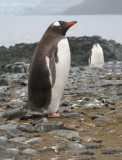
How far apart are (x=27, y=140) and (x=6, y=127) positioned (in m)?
0.70

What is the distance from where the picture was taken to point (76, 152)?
3.97 meters

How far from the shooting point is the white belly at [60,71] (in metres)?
5.78

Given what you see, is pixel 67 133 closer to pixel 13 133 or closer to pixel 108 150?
pixel 13 133

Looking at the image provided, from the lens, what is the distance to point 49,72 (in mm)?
5574

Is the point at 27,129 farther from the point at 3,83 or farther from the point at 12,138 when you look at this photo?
the point at 3,83

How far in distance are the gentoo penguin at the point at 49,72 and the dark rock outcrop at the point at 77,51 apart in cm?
1478

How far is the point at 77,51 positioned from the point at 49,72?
54.7 feet

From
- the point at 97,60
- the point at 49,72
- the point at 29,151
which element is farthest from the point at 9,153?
the point at 97,60

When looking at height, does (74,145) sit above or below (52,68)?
below

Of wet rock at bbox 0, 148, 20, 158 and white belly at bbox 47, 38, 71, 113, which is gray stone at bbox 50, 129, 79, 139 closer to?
wet rock at bbox 0, 148, 20, 158

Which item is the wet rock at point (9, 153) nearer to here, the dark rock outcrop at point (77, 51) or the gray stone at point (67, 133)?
the gray stone at point (67, 133)

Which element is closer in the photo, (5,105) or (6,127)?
(6,127)

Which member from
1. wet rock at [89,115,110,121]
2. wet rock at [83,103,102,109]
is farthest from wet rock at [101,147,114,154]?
wet rock at [83,103,102,109]

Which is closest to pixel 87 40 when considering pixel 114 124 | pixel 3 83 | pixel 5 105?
pixel 3 83
